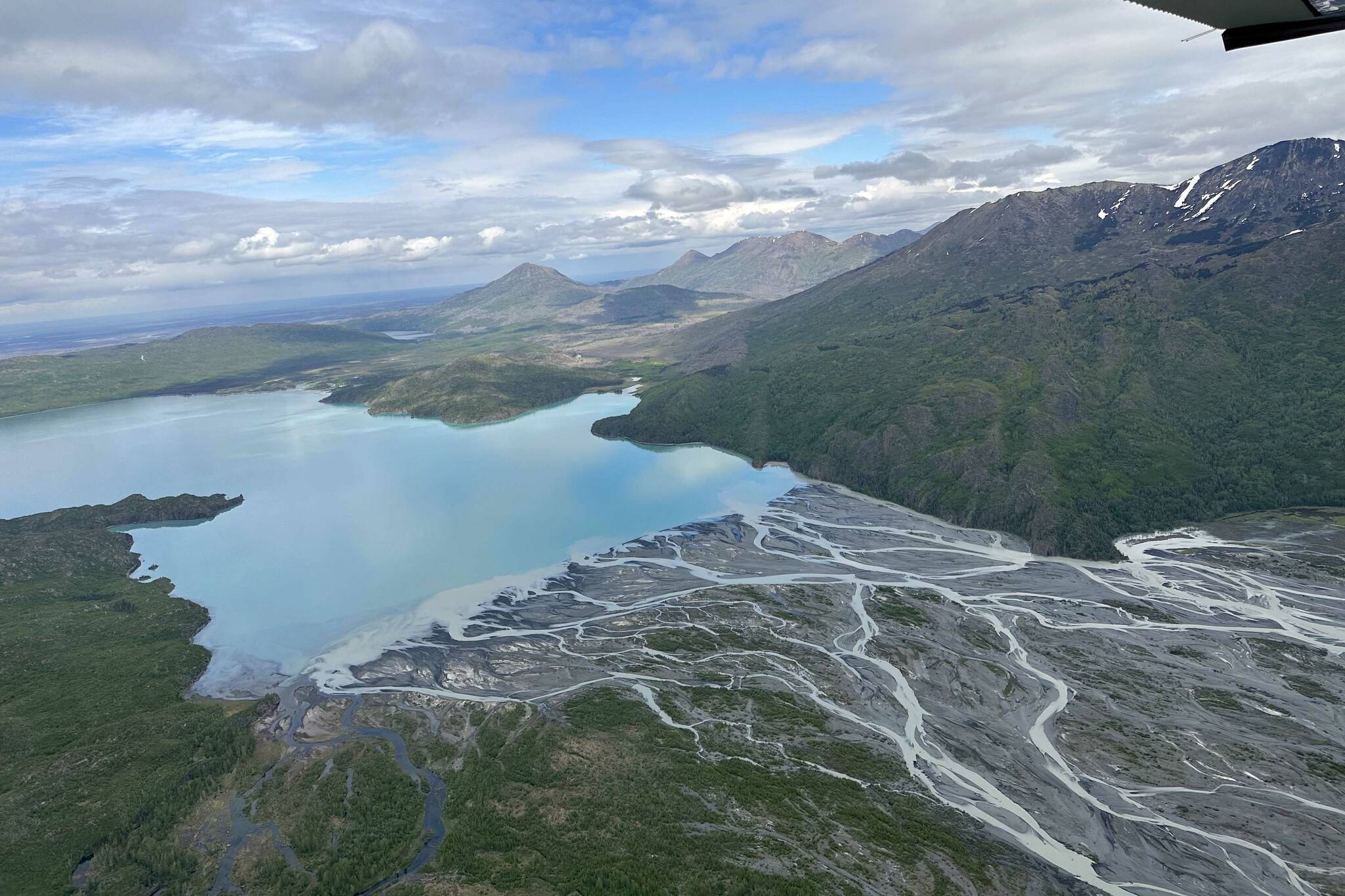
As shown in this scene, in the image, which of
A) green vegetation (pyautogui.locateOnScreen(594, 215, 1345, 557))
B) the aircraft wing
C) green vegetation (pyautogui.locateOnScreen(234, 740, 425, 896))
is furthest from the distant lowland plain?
the aircraft wing

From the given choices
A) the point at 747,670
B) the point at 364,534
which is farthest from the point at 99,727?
the point at 747,670

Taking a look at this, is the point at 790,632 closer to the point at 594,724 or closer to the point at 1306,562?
the point at 594,724

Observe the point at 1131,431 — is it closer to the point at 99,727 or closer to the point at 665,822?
the point at 665,822

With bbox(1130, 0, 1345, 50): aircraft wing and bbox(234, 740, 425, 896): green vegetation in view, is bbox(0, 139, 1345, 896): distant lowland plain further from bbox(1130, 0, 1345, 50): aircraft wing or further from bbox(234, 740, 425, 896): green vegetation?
bbox(1130, 0, 1345, 50): aircraft wing

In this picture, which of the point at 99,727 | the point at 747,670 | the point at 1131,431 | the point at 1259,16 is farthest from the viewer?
the point at 1131,431

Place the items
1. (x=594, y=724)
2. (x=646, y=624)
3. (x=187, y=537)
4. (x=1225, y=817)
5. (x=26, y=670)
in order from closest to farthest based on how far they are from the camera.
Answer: (x=1225, y=817)
(x=594, y=724)
(x=26, y=670)
(x=646, y=624)
(x=187, y=537)

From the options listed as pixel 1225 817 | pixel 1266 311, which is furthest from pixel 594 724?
pixel 1266 311

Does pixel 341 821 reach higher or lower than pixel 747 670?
higher

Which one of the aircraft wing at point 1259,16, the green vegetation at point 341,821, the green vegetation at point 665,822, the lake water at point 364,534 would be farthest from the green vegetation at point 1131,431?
the aircraft wing at point 1259,16
